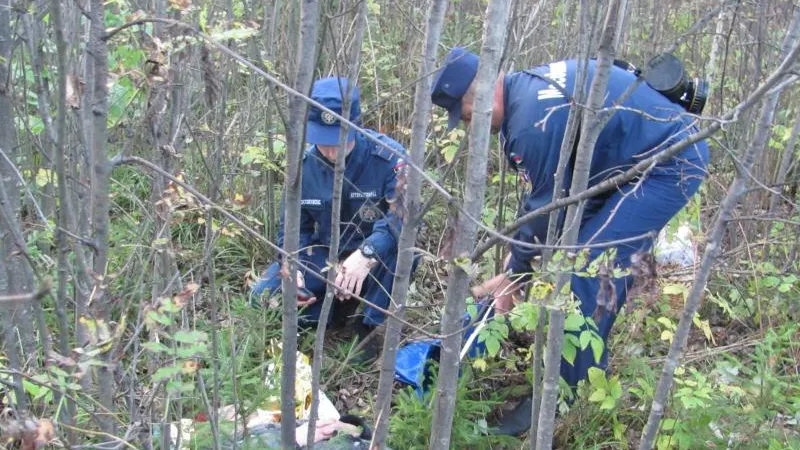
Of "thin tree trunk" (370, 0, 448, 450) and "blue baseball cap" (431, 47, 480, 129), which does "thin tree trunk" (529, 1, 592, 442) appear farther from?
"blue baseball cap" (431, 47, 480, 129)

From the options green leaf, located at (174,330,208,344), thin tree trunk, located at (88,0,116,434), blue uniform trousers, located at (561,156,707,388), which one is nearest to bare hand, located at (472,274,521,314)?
blue uniform trousers, located at (561,156,707,388)

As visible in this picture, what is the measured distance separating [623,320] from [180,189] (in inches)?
92.6

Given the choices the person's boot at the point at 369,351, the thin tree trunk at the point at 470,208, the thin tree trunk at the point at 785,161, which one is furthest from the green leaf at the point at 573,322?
the thin tree trunk at the point at 785,161

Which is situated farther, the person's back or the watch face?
the watch face

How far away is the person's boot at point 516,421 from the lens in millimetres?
2773

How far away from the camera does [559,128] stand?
2.60 m

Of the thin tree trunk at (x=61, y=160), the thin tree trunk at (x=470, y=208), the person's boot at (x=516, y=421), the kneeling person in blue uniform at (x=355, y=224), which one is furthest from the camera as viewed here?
the kneeling person in blue uniform at (x=355, y=224)

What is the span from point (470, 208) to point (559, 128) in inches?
41.5

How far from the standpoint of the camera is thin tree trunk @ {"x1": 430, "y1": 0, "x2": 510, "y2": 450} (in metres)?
1.57

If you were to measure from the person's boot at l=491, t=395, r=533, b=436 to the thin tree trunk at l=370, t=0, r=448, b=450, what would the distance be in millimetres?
862

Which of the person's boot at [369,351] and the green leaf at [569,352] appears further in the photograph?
the person's boot at [369,351]

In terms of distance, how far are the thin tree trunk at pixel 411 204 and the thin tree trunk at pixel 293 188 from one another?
0.24 metres

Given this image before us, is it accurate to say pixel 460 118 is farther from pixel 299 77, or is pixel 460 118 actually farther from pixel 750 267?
pixel 750 267

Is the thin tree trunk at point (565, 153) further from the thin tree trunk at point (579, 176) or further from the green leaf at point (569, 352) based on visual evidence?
the green leaf at point (569, 352)
